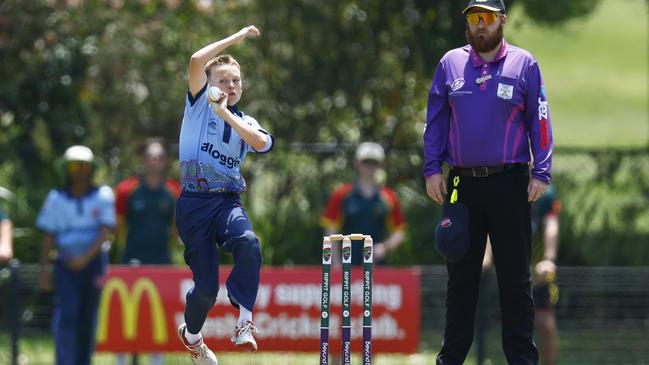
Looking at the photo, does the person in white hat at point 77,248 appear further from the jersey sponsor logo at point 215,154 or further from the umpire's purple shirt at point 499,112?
the umpire's purple shirt at point 499,112

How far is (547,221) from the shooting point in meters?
11.4

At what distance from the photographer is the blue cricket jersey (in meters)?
7.56

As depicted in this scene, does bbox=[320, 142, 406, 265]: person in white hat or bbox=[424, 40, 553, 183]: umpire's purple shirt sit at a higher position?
bbox=[424, 40, 553, 183]: umpire's purple shirt

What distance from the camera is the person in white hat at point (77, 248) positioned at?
11.6 metres

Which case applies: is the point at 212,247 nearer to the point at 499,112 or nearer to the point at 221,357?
the point at 499,112

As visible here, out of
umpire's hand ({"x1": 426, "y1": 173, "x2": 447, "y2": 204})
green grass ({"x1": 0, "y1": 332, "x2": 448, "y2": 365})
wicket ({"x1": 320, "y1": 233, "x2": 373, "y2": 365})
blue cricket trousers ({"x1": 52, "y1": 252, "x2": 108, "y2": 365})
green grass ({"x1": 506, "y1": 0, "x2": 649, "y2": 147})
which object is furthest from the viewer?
green grass ({"x1": 506, "y1": 0, "x2": 649, "y2": 147})

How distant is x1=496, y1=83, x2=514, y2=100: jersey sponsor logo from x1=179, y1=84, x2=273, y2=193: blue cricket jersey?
1.33 m

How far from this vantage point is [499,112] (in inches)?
291

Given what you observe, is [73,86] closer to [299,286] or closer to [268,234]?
[268,234]

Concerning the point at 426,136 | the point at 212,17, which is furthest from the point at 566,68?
the point at 426,136

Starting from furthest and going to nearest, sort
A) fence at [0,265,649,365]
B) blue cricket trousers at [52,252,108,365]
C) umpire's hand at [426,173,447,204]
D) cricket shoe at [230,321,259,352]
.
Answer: fence at [0,265,649,365] → blue cricket trousers at [52,252,108,365] → umpire's hand at [426,173,447,204] → cricket shoe at [230,321,259,352]

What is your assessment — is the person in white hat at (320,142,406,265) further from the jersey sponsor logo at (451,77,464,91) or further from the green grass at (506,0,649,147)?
the green grass at (506,0,649,147)

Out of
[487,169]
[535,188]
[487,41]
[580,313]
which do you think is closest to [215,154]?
[487,169]

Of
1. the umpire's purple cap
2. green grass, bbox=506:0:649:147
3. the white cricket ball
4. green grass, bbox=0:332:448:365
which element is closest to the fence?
green grass, bbox=0:332:448:365
